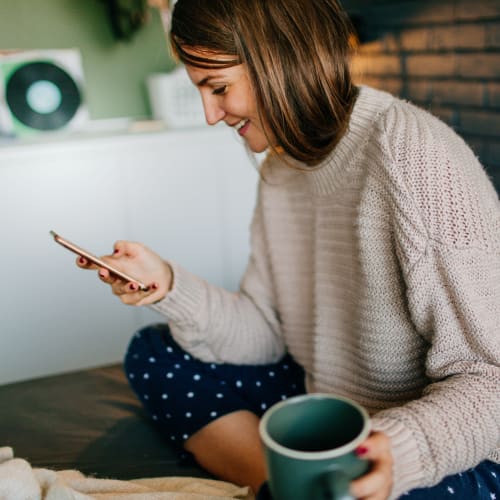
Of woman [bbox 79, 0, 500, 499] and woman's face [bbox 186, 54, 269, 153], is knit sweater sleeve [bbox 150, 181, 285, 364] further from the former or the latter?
woman's face [bbox 186, 54, 269, 153]

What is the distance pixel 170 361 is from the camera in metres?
1.14

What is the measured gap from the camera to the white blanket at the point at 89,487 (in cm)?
78

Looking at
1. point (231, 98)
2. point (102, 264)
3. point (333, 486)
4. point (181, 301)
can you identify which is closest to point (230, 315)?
point (181, 301)

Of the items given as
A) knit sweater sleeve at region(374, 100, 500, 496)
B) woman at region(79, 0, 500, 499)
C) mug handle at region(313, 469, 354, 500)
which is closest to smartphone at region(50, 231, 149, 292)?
woman at region(79, 0, 500, 499)

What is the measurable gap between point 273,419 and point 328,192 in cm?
53

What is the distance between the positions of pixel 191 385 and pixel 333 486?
652mm

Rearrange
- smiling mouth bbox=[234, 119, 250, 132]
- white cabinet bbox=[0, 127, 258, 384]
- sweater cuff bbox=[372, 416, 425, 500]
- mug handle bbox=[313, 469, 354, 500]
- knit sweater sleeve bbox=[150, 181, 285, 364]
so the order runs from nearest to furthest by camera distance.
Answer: mug handle bbox=[313, 469, 354, 500] → sweater cuff bbox=[372, 416, 425, 500] → smiling mouth bbox=[234, 119, 250, 132] → knit sweater sleeve bbox=[150, 181, 285, 364] → white cabinet bbox=[0, 127, 258, 384]

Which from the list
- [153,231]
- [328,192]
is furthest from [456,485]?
[153,231]

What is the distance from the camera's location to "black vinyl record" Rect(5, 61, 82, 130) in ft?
5.74

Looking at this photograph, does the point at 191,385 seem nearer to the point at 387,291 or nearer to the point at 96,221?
the point at 387,291

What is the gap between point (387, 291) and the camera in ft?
2.88

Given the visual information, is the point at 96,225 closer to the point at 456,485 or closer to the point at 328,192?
the point at 328,192

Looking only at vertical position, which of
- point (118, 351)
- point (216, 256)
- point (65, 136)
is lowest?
point (118, 351)

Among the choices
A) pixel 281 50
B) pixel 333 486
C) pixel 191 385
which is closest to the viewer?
pixel 333 486
